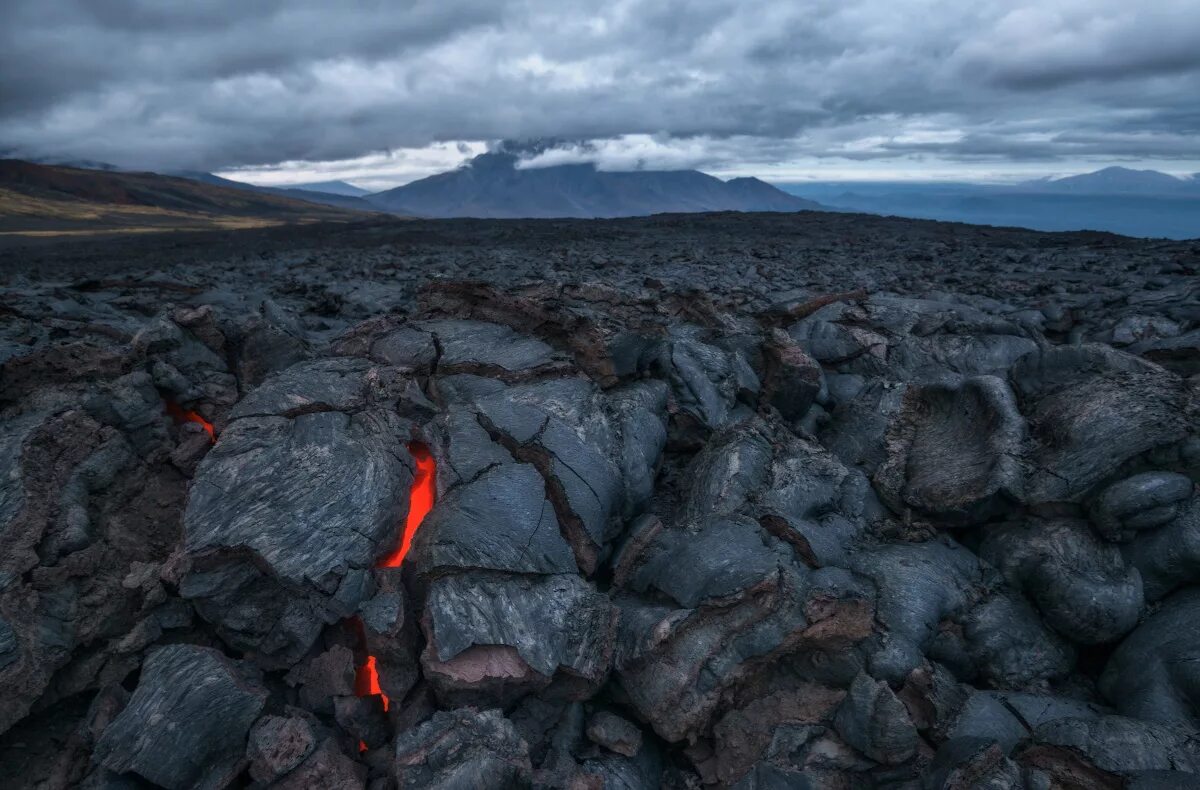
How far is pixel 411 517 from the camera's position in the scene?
924 cm

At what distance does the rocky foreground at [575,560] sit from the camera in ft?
23.1

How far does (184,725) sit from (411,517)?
3.41 m

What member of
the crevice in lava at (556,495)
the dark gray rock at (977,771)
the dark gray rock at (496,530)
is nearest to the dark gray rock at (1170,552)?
the dark gray rock at (977,771)

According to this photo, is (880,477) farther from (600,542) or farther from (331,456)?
(331,456)

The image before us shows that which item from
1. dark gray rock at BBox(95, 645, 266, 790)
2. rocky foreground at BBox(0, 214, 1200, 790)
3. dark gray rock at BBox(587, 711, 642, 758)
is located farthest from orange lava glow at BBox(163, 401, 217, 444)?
dark gray rock at BBox(587, 711, 642, 758)

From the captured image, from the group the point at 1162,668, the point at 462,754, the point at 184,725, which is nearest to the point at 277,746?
the point at 184,725

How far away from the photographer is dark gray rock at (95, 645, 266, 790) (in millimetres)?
6738

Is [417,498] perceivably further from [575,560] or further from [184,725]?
[184,725]

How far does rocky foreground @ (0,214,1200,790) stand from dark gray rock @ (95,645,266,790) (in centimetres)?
3

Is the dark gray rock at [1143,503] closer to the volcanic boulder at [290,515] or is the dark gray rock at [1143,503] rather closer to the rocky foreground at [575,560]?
the rocky foreground at [575,560]

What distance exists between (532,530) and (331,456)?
10.1ft

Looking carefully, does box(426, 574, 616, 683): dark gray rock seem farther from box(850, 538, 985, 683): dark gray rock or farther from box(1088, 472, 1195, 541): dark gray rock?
box(1088, 472, 1195, 541): dark gray rock

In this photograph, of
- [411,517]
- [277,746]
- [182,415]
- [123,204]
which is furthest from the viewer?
[123,204]

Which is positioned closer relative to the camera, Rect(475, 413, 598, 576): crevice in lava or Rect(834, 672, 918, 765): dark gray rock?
Rect(834, 672, 918, 765): dark gray rock
